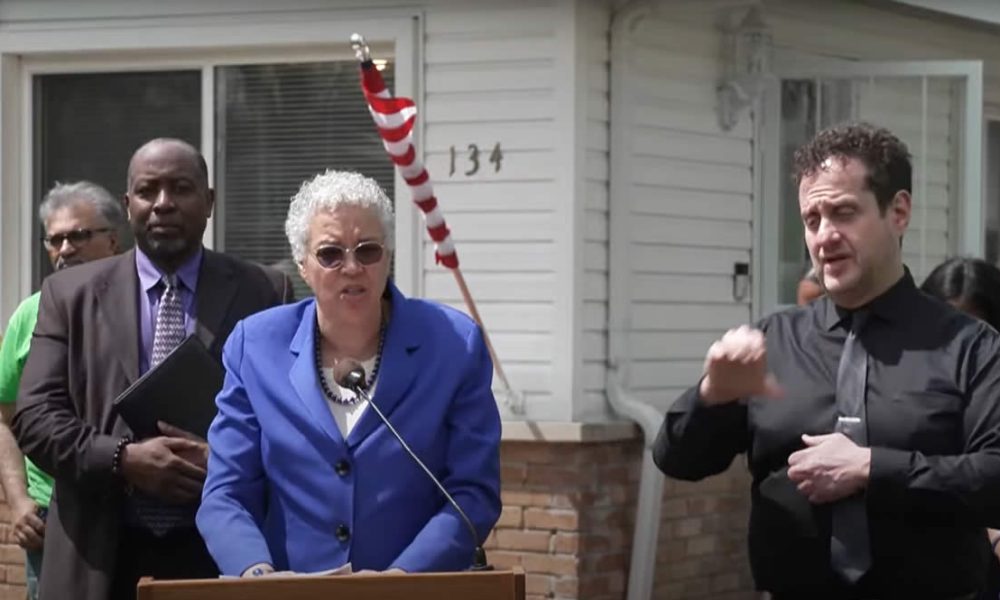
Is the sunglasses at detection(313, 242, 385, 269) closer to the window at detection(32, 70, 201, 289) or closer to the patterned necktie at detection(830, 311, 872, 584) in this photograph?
the patterned necktie at detection(830, 311, 872, 584)

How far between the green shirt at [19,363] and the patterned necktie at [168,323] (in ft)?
3.78

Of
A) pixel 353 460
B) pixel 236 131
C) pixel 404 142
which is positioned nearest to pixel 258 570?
pixel 353 460

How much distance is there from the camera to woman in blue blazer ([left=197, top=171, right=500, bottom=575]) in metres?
4.57

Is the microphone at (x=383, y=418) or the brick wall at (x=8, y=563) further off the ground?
the microphone at (x=383, y=418)

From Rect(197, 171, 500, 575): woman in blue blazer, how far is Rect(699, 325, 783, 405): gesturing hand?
634 millimetres

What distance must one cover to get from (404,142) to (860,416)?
15.6ft

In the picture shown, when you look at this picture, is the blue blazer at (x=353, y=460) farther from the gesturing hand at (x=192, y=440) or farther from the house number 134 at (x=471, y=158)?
the house number 134 at (x=471, y=158)

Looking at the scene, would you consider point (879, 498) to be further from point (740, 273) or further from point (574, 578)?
point (740, 273)

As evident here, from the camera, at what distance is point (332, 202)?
15.2 feet

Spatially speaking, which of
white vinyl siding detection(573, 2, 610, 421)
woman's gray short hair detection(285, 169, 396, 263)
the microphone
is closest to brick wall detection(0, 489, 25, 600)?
white vinyl siding detection(573, 2, 610, 421)

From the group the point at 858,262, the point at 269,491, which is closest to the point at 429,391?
the point at 269,491

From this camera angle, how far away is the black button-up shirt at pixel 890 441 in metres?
4.30

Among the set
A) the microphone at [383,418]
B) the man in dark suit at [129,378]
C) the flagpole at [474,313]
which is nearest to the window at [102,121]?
the flagpole at [474,313]

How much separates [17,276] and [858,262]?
22.8 ft
